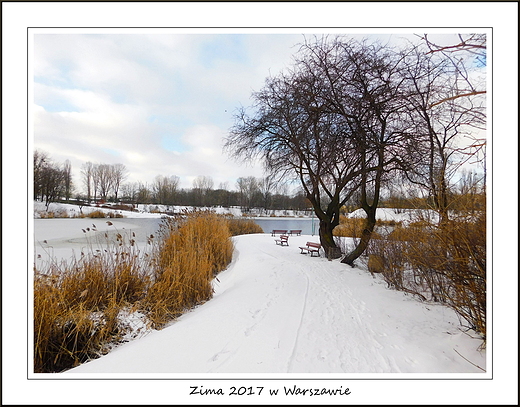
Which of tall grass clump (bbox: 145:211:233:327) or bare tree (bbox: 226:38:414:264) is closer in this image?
tall grass clump (bbox: 145:211:233:327)

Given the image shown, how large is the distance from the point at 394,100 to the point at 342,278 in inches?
153

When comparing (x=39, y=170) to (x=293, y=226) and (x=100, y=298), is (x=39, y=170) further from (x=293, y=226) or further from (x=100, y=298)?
(x=293, y=226)

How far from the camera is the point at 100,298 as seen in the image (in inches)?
103

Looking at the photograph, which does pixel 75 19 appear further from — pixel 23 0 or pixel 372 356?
pixel 372 356

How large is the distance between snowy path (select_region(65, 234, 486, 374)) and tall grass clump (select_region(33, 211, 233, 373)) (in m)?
0.36

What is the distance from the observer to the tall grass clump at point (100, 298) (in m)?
1.95

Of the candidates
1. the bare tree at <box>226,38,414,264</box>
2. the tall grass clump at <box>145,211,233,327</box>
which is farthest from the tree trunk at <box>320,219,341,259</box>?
→ the tall grass clump at <box>145,211,233,327</box>

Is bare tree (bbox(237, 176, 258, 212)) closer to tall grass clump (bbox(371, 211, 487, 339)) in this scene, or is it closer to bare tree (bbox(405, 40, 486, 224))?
bare tree (bbox(405, 40, 486, 224))

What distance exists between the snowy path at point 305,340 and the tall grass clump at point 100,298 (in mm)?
356

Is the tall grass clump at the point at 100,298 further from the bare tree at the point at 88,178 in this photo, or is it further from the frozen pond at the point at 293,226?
the frozen pond at the point at 293,226

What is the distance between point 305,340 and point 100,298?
2.61 metres

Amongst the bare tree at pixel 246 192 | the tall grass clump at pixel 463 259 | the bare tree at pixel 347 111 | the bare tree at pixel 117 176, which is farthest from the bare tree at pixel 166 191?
the bare tree at pixel 246 192

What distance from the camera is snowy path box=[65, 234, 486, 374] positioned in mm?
1674

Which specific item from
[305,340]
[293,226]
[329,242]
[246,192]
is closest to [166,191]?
[329,242]
